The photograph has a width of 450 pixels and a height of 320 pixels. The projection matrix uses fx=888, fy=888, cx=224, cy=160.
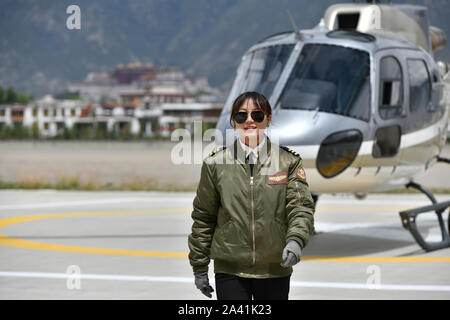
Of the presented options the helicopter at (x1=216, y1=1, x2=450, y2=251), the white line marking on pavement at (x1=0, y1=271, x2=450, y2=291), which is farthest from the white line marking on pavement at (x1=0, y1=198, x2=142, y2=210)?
the white line marking on pavement at (x1=0, y1=271, x2=450, y2=291)

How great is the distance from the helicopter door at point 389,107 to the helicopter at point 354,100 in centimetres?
1

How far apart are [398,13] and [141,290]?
22.1ft

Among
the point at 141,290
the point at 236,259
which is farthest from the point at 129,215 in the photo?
the point at 236,259

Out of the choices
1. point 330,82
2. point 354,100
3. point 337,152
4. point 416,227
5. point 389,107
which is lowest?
point 416,227

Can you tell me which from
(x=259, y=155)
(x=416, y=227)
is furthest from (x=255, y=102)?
(x=416, y=227)

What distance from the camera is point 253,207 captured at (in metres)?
5.57

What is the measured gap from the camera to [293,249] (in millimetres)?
5418

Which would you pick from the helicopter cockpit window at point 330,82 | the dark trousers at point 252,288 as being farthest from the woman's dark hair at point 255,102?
the helicopter cockpit window at point 330,82

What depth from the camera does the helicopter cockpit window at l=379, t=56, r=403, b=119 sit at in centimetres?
1254

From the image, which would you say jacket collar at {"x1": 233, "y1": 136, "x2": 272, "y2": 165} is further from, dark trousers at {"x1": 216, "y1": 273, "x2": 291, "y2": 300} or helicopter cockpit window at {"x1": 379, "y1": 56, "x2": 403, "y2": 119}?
helicopter cockpit window at {"x1": 379, "y1": 56, "x2": 403, "y2": 119}

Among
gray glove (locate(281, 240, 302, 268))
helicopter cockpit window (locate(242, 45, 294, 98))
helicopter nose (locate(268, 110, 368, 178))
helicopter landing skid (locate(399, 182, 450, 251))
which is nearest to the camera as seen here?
gray glove (locate(281, 240, 302, 268))

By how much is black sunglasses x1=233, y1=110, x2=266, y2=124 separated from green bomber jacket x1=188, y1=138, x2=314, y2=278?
0.16 m

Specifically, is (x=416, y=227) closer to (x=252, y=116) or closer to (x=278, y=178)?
(x=278, y=178)

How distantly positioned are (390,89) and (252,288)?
7.57m
